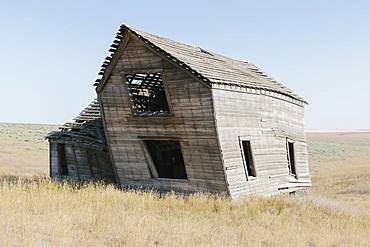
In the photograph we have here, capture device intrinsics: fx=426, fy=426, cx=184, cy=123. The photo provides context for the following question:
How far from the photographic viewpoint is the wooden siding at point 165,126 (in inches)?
532

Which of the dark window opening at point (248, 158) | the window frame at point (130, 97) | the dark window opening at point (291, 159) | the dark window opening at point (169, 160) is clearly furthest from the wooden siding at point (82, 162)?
the dark window opening at point (291, 159)

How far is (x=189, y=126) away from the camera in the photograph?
13.9 metres

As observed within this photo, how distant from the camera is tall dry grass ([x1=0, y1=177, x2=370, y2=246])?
764 cm

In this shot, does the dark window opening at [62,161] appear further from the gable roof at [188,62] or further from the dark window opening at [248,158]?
the dark window opening at [248,158]

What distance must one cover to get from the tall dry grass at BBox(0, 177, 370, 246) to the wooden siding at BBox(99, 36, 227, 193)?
1.10 meters

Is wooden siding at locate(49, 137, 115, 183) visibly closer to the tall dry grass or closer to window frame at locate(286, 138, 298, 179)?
the tall dry grass

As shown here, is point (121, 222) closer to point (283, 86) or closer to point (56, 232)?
point (56, 232)

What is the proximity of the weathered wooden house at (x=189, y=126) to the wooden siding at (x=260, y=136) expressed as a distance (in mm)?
34

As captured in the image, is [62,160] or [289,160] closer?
[289,160]

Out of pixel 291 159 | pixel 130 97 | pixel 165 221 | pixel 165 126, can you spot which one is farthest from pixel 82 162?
pixel 165 221

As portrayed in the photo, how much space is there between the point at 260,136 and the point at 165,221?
705cm

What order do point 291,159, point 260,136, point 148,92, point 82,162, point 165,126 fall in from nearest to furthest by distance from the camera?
point 165,126 → point 260,136 → point 148,92 → point 291,159 → point 82,162

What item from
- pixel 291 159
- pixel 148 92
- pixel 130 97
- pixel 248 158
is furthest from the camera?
pixel 291 159

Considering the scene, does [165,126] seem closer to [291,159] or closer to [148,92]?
[148,92]
